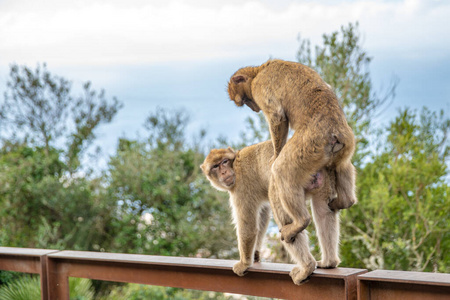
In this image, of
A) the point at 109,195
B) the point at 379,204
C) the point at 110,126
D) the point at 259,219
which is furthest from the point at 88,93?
the point at 259,219

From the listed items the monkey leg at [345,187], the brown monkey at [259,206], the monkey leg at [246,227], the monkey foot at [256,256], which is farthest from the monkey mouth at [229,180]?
the monkey leg at [345,187]

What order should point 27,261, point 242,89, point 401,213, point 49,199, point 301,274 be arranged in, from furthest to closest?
point 49,199 < point 401,213 < point 27,261 < point 242,89 < point 301,274

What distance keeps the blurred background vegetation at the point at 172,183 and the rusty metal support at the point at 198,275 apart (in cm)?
193

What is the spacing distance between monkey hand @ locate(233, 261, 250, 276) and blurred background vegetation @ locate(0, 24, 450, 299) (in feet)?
9.40

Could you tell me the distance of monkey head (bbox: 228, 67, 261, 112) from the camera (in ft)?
7.20

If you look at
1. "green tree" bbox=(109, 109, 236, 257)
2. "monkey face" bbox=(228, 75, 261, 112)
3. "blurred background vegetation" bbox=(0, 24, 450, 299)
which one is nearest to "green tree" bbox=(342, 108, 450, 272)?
"blurred background vegetation" bbox=(0, 24, 450, 299)

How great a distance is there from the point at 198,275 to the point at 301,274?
0.52 metres

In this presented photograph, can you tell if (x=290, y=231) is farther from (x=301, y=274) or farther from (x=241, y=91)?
(x=241, y=91)

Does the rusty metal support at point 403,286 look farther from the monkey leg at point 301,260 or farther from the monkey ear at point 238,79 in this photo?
the monkey ear at point 238,79

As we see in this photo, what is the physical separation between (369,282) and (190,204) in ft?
20.7

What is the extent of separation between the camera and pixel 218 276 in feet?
6.89

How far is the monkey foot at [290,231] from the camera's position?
1.85 m

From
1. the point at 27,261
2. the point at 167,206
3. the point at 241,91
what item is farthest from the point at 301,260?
the point at 167,206

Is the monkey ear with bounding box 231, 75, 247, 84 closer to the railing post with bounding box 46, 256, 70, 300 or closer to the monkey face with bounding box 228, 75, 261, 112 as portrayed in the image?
the monkey face with bounding box 228, 75, 261, 112
